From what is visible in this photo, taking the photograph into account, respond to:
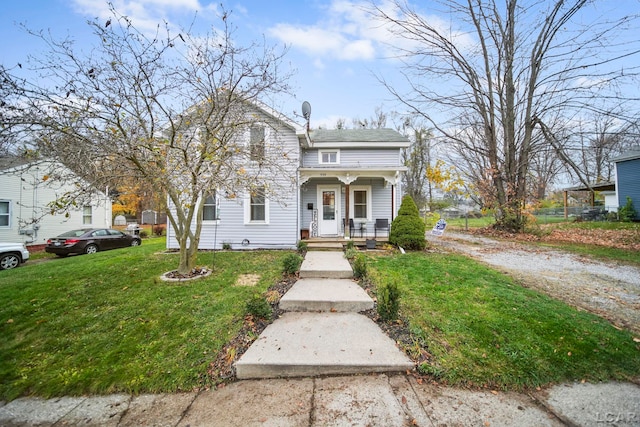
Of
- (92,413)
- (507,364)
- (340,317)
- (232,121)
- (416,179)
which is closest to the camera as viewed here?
(92,413)

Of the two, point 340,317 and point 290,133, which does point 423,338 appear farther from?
point 290,133

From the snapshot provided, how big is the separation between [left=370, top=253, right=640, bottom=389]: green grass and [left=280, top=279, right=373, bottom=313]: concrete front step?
0.68 meters

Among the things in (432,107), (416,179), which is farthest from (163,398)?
(416,179)

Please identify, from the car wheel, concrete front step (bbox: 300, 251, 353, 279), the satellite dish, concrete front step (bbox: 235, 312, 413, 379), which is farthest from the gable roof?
the car wheel

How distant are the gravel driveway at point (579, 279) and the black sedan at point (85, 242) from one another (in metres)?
15.9

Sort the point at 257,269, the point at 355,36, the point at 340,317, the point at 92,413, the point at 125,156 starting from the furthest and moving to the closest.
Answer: the point at 355,36, the point at 257,269, the point at 125,156, the point at 340,317, the point at 92,413

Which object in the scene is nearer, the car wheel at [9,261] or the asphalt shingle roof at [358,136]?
the car wheel at [9,261]

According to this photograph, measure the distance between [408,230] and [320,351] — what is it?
6.44m

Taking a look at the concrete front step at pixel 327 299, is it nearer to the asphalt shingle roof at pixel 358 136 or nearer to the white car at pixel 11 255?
the asphalt shingle roof at pixel 358 136

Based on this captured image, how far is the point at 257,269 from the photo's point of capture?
20.7 feet

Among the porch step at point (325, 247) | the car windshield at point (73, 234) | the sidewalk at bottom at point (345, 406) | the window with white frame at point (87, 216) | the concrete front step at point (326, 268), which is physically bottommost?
the sidewalk at bottom at point (345, 406)

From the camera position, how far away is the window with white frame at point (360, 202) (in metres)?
11.2

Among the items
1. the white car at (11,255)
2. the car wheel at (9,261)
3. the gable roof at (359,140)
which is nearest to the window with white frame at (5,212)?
the white car at (11,255)

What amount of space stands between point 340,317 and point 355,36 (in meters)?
9.65
